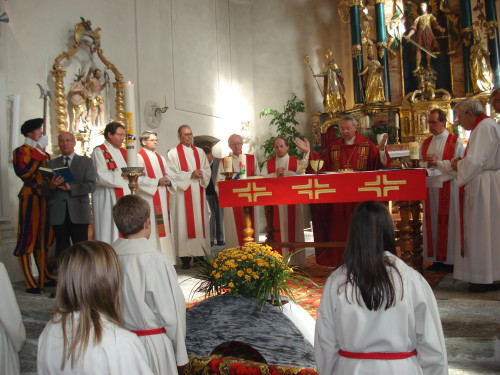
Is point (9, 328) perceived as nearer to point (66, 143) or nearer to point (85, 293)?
point (85, 293)

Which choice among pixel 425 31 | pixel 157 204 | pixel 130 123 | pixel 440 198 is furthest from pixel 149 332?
pixel 425 31

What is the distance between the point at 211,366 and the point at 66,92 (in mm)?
5628

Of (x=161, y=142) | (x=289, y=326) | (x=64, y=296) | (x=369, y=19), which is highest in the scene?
(x=369, y=19)

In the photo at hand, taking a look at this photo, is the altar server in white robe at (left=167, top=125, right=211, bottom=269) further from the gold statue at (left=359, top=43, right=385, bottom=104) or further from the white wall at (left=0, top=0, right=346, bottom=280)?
the gold statue at (left=359, top=43, right=385, bottom=104)

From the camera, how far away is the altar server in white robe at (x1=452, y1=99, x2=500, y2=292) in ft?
15.5

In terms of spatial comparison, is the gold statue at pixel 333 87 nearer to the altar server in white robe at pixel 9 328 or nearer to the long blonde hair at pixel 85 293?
the altar server in white robe at pixel 9 328

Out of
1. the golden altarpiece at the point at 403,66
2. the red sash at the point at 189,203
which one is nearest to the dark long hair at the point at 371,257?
the red sash at the point at 189,203

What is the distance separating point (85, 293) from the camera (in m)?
1.82

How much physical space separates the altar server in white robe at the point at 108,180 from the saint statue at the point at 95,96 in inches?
90.1

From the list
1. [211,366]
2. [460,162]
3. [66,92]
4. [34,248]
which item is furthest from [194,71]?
[211,366]

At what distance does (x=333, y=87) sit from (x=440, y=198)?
22.2ft

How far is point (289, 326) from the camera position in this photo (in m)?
3.24

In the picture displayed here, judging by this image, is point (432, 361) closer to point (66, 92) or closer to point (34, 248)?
point (34, 248)

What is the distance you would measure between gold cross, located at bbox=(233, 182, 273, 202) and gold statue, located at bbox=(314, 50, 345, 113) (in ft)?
23.7
